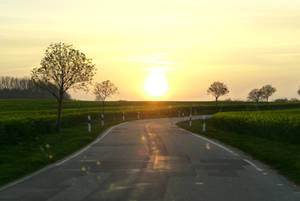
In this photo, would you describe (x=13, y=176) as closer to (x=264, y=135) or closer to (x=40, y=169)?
(x=40, y=169)

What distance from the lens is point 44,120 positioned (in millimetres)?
22766

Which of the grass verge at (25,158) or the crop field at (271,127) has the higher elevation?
the crop field at (271,127)

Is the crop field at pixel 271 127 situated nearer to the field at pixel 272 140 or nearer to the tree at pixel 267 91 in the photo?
the field at pixel 272 140

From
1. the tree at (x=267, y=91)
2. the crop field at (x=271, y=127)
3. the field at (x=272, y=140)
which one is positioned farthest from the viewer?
the tree at (x=267, y=91)

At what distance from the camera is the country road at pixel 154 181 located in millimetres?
6953

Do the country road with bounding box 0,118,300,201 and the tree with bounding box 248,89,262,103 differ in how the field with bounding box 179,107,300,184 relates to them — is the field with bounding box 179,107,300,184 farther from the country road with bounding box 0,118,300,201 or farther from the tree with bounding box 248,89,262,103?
the tree with bounding box 248,89,262,103

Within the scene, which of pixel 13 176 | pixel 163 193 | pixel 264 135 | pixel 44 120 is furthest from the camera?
pixel 44 120

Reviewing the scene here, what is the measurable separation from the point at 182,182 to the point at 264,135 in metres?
12.8

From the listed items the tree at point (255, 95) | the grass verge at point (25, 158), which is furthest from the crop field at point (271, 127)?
the tree at point (255, 95)

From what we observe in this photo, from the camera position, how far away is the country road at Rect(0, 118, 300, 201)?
274 inches

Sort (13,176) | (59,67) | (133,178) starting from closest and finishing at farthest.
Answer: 1. (133,178)
2. (13,176)
3. (59,67)

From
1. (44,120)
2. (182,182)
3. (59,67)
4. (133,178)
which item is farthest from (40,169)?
(59,67)

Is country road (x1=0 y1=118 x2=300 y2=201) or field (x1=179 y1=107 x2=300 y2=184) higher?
field (x1=179 y1=107 x2=300 y2=184)

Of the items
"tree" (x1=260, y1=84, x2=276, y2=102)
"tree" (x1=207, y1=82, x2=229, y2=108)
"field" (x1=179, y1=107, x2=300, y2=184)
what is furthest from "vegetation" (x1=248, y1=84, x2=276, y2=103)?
"field" (x1=179, y1=107, x2=300, y2=184)
